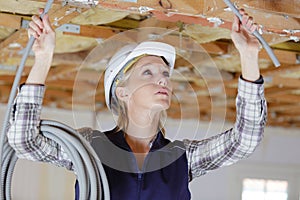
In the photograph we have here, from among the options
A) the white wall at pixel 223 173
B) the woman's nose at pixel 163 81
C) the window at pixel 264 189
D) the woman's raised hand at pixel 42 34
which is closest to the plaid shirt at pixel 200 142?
the woman's raised hand at pixel 42 34

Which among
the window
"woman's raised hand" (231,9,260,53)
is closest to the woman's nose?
"woman's raised hand" (231,9,260,53)

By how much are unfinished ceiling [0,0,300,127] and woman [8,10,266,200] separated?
3.3 inches

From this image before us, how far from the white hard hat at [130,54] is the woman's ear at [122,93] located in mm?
28

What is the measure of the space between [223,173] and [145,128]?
6.05 meters

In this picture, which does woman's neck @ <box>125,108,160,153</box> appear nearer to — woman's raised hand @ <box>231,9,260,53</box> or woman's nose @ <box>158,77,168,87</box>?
woman's nose @ <box>158,77,168,87</box>

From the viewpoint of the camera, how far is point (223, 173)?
25.2 feet

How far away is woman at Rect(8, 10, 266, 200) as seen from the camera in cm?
156

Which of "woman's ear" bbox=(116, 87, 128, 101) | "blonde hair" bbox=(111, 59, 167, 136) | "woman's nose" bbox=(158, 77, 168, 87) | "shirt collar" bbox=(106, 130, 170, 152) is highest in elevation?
"woman's nose" bbox=(158, 77, 168, 87)

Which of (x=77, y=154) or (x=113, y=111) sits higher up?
(x=113, y=111)

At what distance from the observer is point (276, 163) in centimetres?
782

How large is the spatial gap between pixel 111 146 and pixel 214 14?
0.78 metres

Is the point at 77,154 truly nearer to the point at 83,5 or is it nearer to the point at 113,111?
Answer: the point at 113,111

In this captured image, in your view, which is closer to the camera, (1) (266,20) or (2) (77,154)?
(2) (77,154)

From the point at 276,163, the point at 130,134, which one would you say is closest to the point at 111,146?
the point at 130,134
